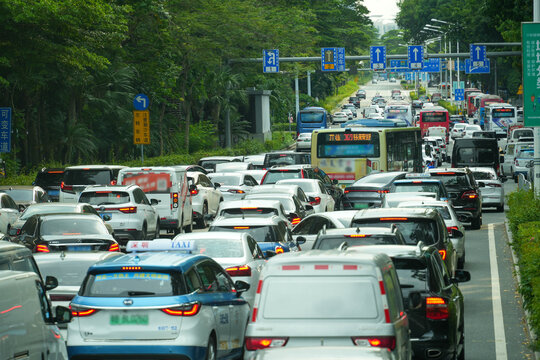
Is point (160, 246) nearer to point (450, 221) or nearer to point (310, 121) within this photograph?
point (450, 221)

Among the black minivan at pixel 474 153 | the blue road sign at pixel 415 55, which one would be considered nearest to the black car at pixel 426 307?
the black minivan at pixel 474 153

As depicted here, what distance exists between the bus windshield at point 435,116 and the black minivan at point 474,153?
142 feet

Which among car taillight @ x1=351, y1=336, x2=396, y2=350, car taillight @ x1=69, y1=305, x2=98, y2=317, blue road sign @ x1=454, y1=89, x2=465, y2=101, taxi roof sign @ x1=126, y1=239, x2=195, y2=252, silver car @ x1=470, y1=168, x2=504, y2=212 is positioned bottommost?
silver car @ x1=470, y1=168, x2=504, y2=212

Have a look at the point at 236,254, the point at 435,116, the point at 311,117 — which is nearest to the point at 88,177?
the point at 236,254

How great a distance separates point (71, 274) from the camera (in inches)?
550

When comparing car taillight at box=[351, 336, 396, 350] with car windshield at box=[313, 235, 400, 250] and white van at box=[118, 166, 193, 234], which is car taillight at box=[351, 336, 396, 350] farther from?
white van at box=[118, 166, 193, 234]

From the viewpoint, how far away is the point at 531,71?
74.1 ft

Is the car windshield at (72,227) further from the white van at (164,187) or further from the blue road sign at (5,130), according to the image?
the blue road sign at (5,130)

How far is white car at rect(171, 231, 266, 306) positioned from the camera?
48.6ft

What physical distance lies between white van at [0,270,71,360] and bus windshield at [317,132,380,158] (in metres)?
30.2

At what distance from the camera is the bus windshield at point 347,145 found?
3925 centimetres

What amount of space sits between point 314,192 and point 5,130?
10.7 meters


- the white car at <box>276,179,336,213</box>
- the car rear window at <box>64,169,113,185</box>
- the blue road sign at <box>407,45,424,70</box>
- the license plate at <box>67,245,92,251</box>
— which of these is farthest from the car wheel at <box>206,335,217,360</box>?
the blue road sign at <box>407,45,424,70</box>

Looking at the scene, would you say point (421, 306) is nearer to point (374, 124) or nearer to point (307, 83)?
point (374, 124)
